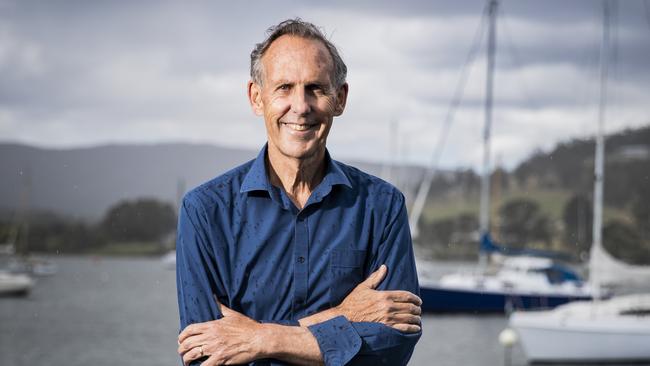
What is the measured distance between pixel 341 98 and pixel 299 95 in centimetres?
16

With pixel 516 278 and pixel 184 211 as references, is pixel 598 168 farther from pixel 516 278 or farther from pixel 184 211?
pixel 184 211

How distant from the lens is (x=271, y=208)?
2660mm

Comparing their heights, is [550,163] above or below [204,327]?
below

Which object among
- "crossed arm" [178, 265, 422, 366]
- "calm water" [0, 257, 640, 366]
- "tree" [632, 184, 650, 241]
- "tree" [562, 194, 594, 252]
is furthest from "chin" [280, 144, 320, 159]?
"tree" [562, 194, 594, 252]

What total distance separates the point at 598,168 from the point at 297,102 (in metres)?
38.1

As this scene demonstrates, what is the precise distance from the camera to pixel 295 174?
2693 mm

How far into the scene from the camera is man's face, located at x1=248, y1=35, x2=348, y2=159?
8.59 feet

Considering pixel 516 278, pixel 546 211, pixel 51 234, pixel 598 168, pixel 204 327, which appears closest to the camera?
pixel 204 327

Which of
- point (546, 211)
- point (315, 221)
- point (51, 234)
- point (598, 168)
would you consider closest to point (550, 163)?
point (546, 211)

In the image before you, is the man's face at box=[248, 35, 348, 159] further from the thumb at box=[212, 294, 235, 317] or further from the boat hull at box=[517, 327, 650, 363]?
the boat hull at box=[517, 327, 650, 363]

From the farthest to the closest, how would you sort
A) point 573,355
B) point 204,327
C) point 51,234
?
point 51,234 → point 573,355 → point 204,327

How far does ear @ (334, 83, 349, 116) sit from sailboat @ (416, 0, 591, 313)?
49.1m

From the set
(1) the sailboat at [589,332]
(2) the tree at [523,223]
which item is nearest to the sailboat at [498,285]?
(1) the sailboat at [589,332]

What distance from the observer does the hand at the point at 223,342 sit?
2504 millimetres
